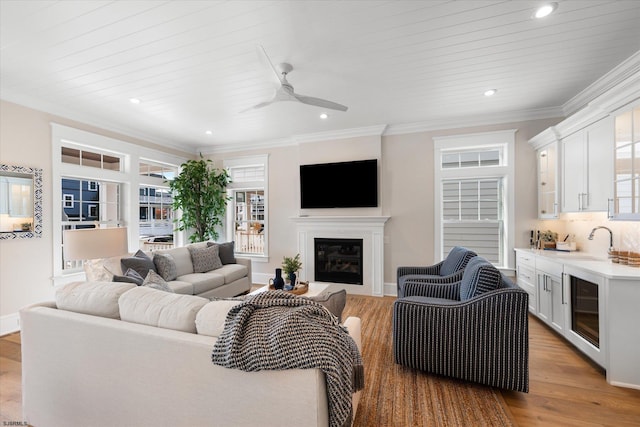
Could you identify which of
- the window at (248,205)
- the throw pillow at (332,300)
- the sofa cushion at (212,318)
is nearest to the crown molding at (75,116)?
the window at (248,205)

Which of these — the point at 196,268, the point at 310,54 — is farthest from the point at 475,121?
the point at 196,268

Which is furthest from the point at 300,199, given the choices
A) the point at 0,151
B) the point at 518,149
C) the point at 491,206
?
the point at 0,151

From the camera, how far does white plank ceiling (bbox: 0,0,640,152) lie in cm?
204

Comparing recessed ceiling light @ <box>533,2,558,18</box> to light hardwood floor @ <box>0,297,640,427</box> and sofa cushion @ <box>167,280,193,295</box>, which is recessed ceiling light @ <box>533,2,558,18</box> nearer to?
light hardwood floor @ <box>0,297,640,427</box>

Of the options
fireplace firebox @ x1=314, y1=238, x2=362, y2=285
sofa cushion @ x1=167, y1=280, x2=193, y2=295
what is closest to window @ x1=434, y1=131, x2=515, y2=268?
fireplace firebox @ x1=314, y1=238, x2=362, y2=285

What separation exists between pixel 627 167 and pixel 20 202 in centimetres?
626

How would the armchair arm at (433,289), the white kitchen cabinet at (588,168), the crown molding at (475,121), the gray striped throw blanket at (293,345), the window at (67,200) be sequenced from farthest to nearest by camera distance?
the crown molding at (475,121) → the window at (67,200) → the armchair arm at (433,289) → the white kitchen cabinet at (588,168) → the gray striped throw blanket at (293,345)

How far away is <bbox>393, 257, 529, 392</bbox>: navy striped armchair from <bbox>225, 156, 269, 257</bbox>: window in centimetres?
375

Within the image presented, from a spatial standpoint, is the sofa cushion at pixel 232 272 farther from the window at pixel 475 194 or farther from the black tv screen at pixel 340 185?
the window at pixel 475 194

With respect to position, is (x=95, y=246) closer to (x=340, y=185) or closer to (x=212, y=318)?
(x=212, y=318)

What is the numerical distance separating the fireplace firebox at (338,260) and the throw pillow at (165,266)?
2.29 m

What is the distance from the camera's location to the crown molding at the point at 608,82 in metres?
2.62

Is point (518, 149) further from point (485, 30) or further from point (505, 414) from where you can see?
point (505, 414)

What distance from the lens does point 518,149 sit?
13.7 ft
